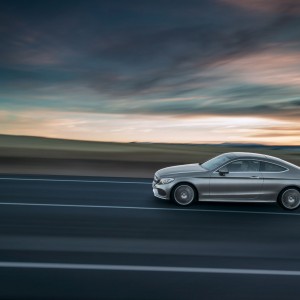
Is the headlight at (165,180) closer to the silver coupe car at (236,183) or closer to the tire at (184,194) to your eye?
the silver coupe car at (236,183)

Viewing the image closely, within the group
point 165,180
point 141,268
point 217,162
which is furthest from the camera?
point 217,162

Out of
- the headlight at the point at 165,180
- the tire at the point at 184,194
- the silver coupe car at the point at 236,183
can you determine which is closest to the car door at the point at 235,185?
the silver coupe car at the point at 236,183

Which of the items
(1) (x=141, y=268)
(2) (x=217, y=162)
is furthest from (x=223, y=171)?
(1) (x=141, y=268)

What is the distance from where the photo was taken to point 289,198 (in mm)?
12070

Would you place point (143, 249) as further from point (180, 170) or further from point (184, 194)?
point (180, 170)

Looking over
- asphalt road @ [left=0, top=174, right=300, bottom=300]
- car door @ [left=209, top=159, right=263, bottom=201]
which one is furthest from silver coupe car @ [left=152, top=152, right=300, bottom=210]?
asphalt road @ [left=0, top=174, right=300, bottom=300]

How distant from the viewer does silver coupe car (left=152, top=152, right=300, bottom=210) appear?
39.0ft

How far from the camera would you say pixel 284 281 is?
637 centimetres

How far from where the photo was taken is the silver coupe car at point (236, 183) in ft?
39.0

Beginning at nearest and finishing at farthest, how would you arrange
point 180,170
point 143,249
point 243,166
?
1. point 143,249
2. point 243,166
3. point 180,170

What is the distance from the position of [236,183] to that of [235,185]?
0.19 ft

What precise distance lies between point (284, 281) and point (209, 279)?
107cm

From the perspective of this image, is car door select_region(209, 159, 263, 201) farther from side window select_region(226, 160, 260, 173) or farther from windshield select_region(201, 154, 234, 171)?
windshield select_region(201, 154, 234, 171)

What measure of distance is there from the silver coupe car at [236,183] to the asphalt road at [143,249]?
13.0 inches
